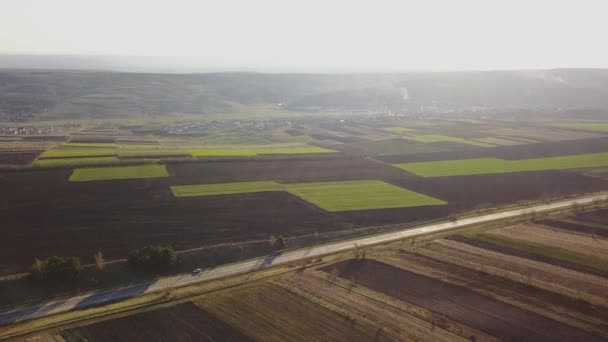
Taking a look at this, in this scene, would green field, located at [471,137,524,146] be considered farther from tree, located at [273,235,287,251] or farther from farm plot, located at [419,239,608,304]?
tree, located at [273,235,287,251]

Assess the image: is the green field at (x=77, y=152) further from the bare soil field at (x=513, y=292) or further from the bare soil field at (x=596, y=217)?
the bare soil field at (x=596, y=217)

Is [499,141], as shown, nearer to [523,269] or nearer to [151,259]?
[523,269]

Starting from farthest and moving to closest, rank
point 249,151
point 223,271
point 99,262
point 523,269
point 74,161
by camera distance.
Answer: point 249,151
point 74,161
point 223,271
point 99,262
point 523,269

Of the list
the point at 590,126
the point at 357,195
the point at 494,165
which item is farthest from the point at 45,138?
the point at 590,126

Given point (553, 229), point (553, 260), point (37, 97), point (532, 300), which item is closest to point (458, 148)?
point (553, 229)

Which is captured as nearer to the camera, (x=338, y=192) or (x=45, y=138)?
(x=338, y=192)

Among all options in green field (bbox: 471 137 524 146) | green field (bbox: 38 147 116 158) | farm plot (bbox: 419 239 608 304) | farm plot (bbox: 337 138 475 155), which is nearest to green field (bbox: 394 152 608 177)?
farm plot (bbox: 337 138 475 155)

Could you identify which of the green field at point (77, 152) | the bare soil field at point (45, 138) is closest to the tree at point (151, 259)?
the green field at point (77, 152)
